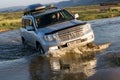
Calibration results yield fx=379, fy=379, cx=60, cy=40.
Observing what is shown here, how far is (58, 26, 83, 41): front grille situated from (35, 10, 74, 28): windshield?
147cm

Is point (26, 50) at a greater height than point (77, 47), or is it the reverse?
point (77, 47)

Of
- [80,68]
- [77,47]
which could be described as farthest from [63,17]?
[80,68]

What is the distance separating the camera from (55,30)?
47.5 ft

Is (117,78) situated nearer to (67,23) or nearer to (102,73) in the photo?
(102,73)

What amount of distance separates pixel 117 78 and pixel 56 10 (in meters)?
7.91

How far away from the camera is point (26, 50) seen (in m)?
19.2

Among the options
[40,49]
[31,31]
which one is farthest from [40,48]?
[31,31]

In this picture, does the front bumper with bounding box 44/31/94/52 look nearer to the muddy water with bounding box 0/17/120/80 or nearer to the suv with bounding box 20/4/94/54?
the suv with bounding box 20/4/94/54

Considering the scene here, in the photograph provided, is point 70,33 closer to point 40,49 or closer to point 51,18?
point 40,49

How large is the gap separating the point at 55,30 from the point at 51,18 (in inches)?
71.2

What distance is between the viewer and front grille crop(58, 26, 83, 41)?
14473 millimetres

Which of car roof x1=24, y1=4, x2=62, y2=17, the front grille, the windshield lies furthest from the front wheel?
car roof x1=24, y1=4, x2=62, y2=17

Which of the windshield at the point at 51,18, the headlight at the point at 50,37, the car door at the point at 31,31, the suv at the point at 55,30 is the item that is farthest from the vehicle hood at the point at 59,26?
the car door at the point at 31,31

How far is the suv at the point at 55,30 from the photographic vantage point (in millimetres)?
14514
